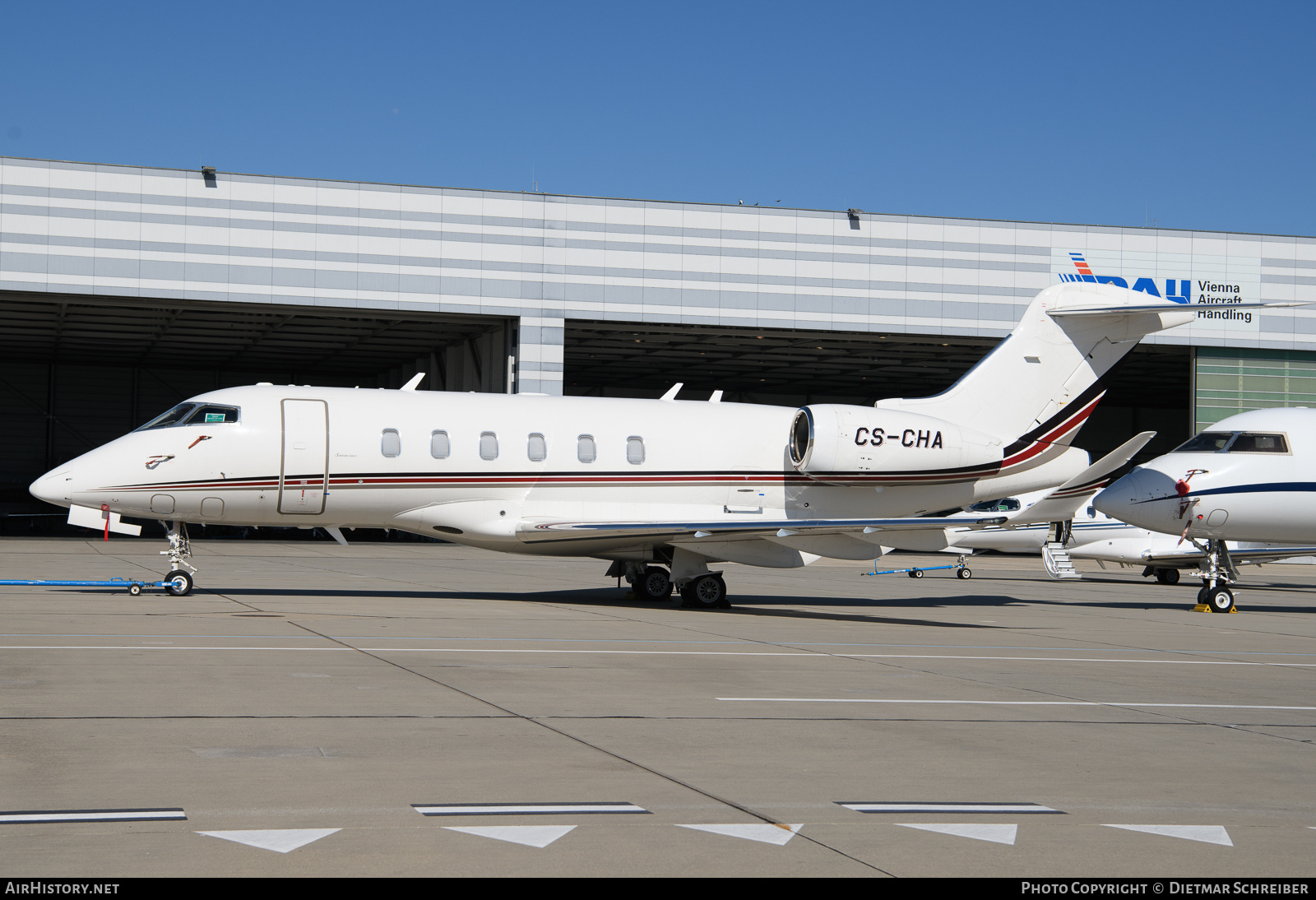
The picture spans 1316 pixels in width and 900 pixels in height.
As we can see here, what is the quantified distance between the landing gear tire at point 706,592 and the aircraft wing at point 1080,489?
4793 mm

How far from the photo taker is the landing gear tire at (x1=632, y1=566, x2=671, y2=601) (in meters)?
20.0

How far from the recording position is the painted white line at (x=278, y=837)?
4934mm

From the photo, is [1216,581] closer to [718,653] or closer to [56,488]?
[718,653]

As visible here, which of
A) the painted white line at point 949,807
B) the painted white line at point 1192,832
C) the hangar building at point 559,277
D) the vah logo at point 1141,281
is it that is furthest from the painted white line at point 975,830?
the vah logo at point 1141,281

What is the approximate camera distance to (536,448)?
18094mm

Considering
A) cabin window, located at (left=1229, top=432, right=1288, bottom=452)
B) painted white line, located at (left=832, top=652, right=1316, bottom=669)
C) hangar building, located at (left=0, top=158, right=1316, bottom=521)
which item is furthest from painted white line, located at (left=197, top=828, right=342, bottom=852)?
hangar building, located at (left=0, top=158, right=1316, bottom=521)

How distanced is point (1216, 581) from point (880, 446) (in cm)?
732

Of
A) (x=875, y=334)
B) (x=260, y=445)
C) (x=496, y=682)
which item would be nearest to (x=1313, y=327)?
(x=875, y=334)

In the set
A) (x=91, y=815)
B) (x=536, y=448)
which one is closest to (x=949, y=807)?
(x=91, y=815)

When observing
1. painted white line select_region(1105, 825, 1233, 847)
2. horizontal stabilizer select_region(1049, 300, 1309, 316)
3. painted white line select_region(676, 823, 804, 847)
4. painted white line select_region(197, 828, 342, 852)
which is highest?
horizontal stabilizer select_region(1049, 300, 1309, 316)

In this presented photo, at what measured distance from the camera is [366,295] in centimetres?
3809

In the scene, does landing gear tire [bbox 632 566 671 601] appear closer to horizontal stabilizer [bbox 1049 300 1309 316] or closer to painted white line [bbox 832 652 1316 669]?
painted white line [bbox 832 652 1316 669]

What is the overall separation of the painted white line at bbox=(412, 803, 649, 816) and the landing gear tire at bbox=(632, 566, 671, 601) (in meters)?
14.2

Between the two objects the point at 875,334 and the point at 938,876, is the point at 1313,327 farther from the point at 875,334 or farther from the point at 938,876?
the point at 938,876
